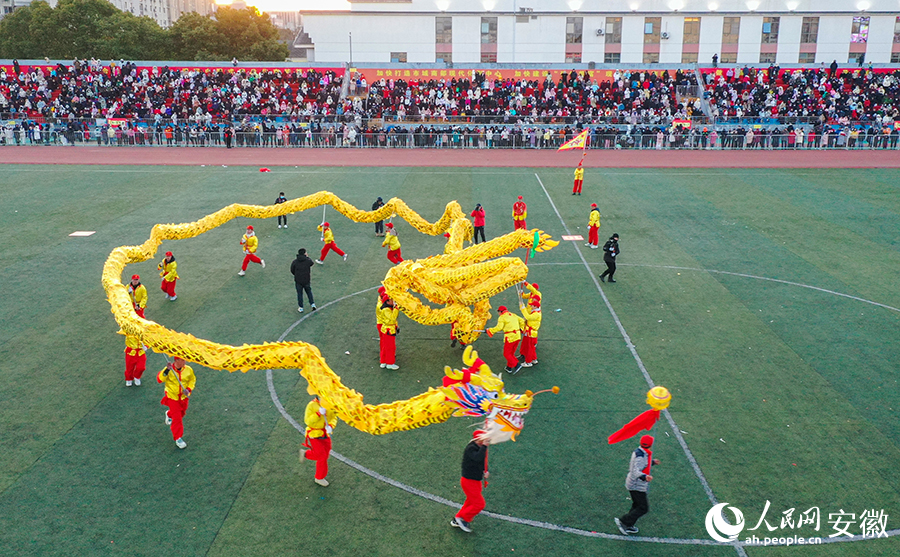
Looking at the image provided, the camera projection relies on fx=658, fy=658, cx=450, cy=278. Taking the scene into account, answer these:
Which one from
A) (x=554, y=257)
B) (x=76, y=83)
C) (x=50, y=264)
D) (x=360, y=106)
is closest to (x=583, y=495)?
(x=554, y=257)

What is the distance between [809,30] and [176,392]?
250ft

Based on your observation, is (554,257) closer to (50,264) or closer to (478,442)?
(478,442)

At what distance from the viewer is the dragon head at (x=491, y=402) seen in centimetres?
838

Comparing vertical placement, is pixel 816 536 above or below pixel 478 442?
below

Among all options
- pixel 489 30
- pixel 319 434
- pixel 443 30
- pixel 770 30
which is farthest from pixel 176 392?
pixel 770 30

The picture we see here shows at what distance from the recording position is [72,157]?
40.8m

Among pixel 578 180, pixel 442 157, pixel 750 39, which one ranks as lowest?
pixel 578 180

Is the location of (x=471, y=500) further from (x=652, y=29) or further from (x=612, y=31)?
(x=652, y=29)

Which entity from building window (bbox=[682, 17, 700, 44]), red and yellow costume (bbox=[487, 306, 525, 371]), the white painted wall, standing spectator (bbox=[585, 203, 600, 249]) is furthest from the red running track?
building window (bbox=[682, 17, 700, 44])

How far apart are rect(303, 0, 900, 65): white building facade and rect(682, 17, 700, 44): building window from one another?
11cm

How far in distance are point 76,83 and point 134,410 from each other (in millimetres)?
51324

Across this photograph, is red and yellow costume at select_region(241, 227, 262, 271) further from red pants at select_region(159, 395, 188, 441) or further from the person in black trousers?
the person in black trousers

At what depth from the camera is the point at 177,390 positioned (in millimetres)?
10617

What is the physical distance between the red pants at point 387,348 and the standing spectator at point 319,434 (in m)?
3.60
